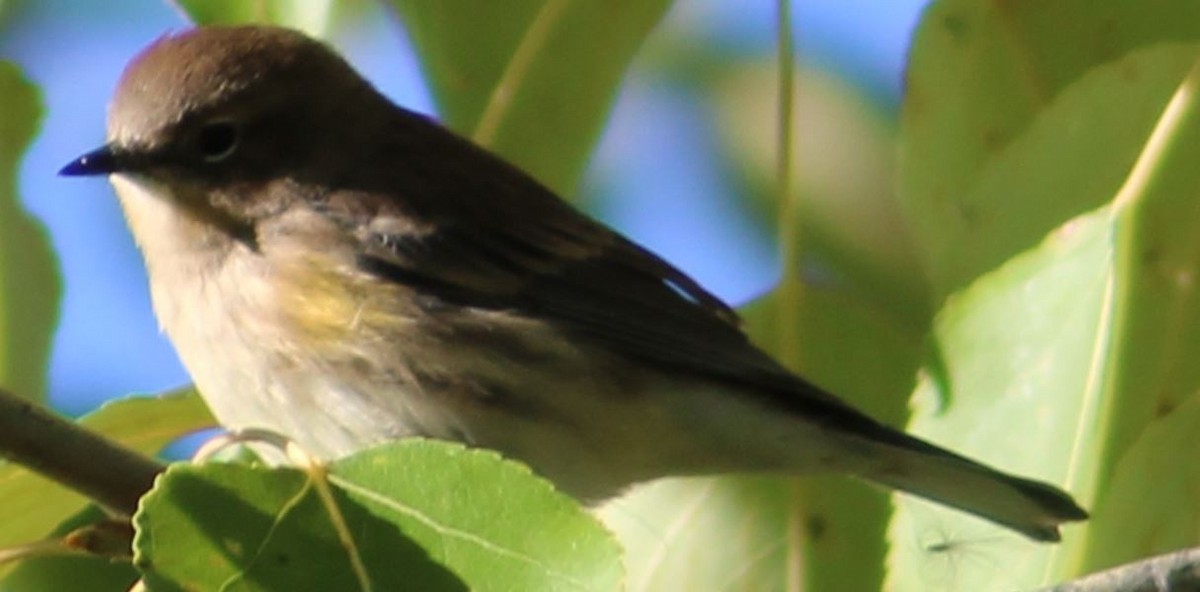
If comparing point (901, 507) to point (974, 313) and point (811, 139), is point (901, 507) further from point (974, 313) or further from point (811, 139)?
point (811, 139)

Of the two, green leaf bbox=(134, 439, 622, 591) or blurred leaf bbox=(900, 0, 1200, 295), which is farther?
blurred leaf bbox=(900, 0, 1200, 295)

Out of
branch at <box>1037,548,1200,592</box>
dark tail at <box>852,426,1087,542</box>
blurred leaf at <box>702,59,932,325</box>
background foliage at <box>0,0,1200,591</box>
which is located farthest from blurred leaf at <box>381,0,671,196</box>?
branch at <box>1037,548,1200,592</box>

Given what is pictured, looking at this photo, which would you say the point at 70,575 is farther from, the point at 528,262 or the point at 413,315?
the point at 528,262

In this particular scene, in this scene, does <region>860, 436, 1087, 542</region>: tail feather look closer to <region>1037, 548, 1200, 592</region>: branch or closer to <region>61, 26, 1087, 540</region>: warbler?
<region>61, 26, 1087, 540</region>: warbler

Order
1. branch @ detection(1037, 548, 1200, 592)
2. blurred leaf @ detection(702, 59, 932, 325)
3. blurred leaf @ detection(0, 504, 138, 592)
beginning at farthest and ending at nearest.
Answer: blurred leaf @ detection(702, 59, 932, 325), blurred leaf @ detection(0, 504, 138, 592), branch @ detection(1037, 548, 1200, 592)

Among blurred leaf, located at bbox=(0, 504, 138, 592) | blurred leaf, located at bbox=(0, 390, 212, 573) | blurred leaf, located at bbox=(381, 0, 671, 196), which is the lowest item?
blurred leaf, located at bbox=(0, 504, 138, 592)

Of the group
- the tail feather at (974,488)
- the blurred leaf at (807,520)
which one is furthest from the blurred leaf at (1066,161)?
the tail feather at (974,488)

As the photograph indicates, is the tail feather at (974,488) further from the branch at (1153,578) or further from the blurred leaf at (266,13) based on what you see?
the blurred leaf at (266,13)

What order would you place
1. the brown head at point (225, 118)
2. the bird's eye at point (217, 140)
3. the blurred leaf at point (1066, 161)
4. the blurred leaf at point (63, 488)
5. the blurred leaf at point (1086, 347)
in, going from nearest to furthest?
the blurred leaf at point (63, 488), the blurred leaf at point (1086, 347), the blurred leaf at point (1066, 161), the brown head at point (225, 118), the bird's eye at point (217, 140)
